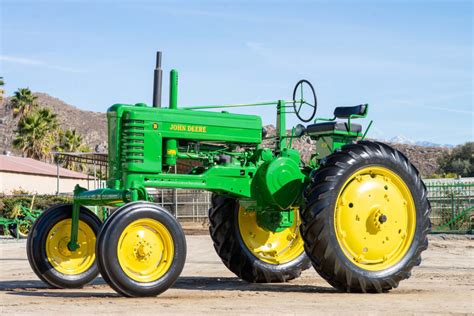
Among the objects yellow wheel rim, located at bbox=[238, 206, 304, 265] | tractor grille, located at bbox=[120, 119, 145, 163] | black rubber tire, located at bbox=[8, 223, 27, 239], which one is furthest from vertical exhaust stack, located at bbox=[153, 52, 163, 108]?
black rubber tire, located at bbox=[8, 223, 27, 239]

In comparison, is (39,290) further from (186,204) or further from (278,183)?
(186,204)

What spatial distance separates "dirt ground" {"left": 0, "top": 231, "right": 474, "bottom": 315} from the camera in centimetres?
678

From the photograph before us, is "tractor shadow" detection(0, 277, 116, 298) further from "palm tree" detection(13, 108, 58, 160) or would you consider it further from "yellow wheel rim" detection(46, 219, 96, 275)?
"palm tree" detection(13, 108, 58, 160)

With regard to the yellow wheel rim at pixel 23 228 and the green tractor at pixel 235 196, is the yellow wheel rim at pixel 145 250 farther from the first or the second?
the yellow wheel rim at pixel 23 228

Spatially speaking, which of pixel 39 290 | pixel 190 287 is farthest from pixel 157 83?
pixel 39 290

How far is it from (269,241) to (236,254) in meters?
0.53

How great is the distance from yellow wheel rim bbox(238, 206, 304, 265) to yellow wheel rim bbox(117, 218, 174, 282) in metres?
2.43

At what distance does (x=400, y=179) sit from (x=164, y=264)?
9.61 ft

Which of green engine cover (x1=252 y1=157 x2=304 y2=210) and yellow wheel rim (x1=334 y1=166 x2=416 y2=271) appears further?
green engine cover (x1=252 y1=157 x2=304 y2=210)

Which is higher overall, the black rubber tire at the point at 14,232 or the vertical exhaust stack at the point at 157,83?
the vertical exhaust stack at the point at 157,83

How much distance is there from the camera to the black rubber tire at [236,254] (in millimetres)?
10148

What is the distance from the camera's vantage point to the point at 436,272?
11.5m

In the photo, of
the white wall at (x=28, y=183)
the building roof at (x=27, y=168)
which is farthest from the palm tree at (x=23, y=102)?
the white wall at (x=28, y=183)

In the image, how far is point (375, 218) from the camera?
8.76 metres
